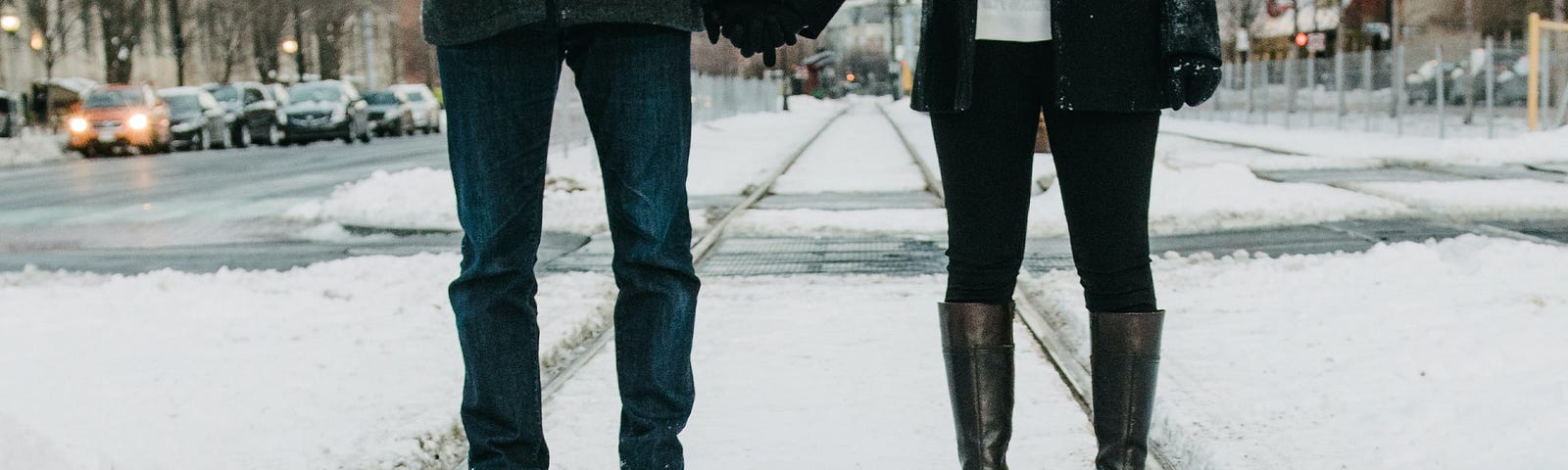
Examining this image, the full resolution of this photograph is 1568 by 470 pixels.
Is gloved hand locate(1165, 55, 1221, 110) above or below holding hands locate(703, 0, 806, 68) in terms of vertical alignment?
below

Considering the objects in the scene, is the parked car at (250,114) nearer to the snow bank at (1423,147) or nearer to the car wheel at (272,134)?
the car wheel at (272,134)

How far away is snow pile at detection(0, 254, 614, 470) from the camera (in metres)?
3.55

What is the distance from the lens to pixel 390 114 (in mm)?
37062

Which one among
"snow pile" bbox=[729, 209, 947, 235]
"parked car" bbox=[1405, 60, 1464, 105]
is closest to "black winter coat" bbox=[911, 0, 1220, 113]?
"snow pile" bbox=[729, 209, 947, 235]

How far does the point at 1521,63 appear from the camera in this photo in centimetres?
2489

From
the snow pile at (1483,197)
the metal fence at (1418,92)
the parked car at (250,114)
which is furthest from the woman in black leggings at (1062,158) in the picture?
the parked car at (250,114)

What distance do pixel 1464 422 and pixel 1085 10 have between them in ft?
4.45

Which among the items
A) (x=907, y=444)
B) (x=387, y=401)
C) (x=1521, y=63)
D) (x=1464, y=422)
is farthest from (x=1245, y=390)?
(x=1521, y=63)

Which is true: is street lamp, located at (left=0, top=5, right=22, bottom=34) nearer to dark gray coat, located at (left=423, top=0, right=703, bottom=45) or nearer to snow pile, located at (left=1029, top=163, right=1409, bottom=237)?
snow pile, located at (left=1029, top=163, right=1409, bottom=237)

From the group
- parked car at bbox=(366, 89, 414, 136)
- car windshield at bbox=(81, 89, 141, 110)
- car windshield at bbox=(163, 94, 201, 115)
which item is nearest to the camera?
car windshield at bbox=(81, 89, 141, 110)

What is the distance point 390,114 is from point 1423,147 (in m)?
24.2

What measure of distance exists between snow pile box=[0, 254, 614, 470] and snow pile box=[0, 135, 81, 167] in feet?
68.6

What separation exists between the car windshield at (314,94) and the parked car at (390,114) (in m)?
2.93

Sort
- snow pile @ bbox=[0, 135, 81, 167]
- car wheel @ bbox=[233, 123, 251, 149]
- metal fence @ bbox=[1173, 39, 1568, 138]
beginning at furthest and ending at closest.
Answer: car wheel @ bbox=[233, 123, 251, 149] → snow pile @ bbox=[0, 135, 81, 167] → metal fence @ bbox=[1173, 39, 1568, 138]
